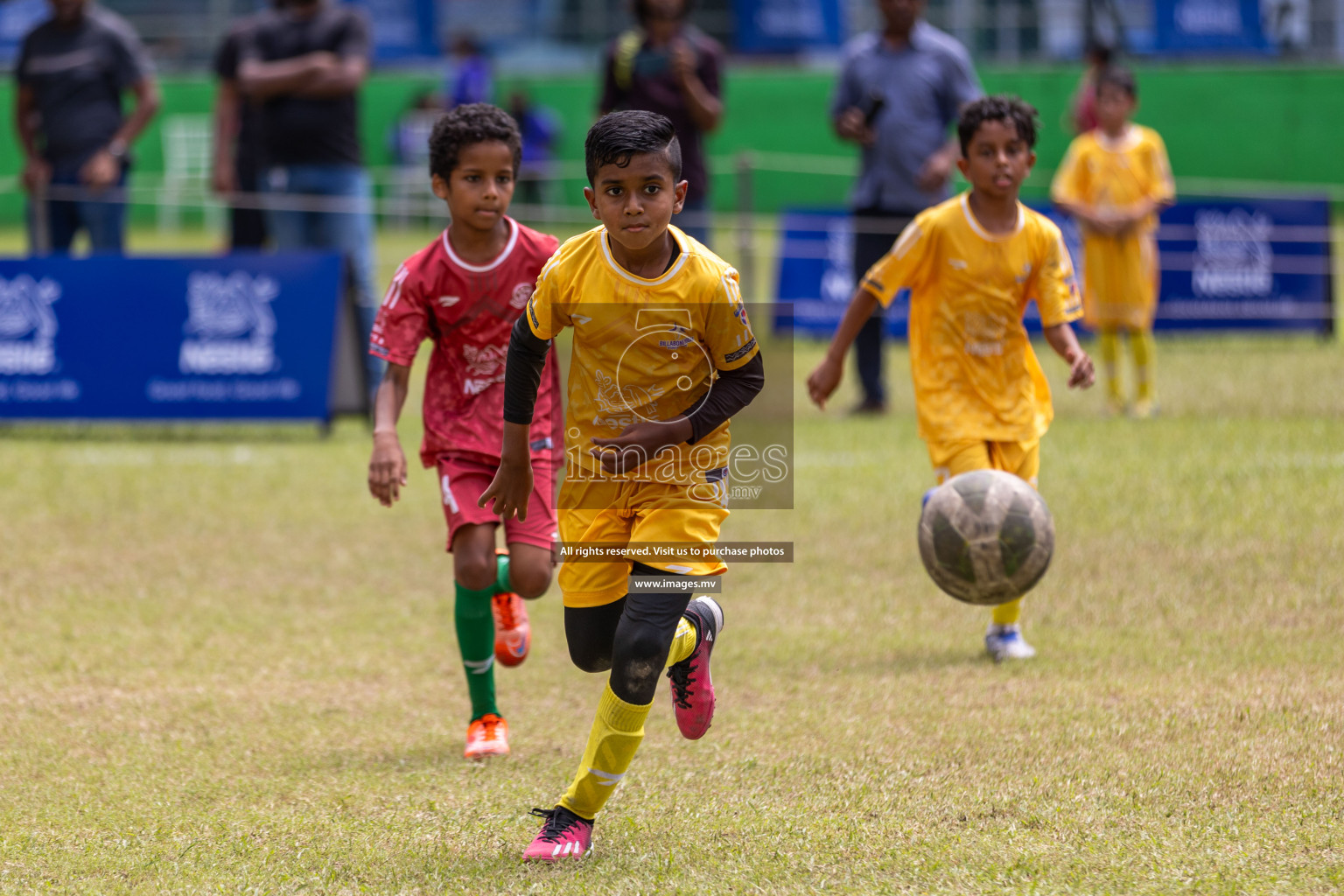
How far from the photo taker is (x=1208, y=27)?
909 inches

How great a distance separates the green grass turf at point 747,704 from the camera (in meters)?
3.88

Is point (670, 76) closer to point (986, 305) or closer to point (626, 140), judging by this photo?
point (986, 305)

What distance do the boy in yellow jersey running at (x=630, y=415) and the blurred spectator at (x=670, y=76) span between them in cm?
637

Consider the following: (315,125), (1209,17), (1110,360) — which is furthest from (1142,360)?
(1209,17)

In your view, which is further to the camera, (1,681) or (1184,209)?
(1184,209)

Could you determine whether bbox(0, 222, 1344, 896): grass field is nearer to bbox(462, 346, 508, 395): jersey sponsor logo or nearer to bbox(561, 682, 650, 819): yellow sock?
bbox(561, 682, 650, 819): yellow sock

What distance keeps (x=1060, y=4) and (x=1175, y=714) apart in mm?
21824

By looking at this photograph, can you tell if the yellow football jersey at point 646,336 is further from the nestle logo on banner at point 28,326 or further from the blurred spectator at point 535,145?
the blurred spectator at point 535,145

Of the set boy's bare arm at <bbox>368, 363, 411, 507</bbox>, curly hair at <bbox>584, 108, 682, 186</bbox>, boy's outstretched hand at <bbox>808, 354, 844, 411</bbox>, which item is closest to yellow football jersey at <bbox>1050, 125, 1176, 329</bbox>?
boy's outstretched hand at <bbox>808, 354, 844, 411</bbox>

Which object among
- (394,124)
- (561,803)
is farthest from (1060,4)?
(561,803)

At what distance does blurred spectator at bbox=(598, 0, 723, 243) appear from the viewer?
10375 millimetres

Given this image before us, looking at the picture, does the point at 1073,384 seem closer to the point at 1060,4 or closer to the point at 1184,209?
the point at 1184,209

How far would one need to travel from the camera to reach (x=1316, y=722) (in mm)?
4766

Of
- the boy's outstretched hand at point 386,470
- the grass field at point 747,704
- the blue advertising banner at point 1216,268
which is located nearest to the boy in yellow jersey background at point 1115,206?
the grass field at point 747,704
